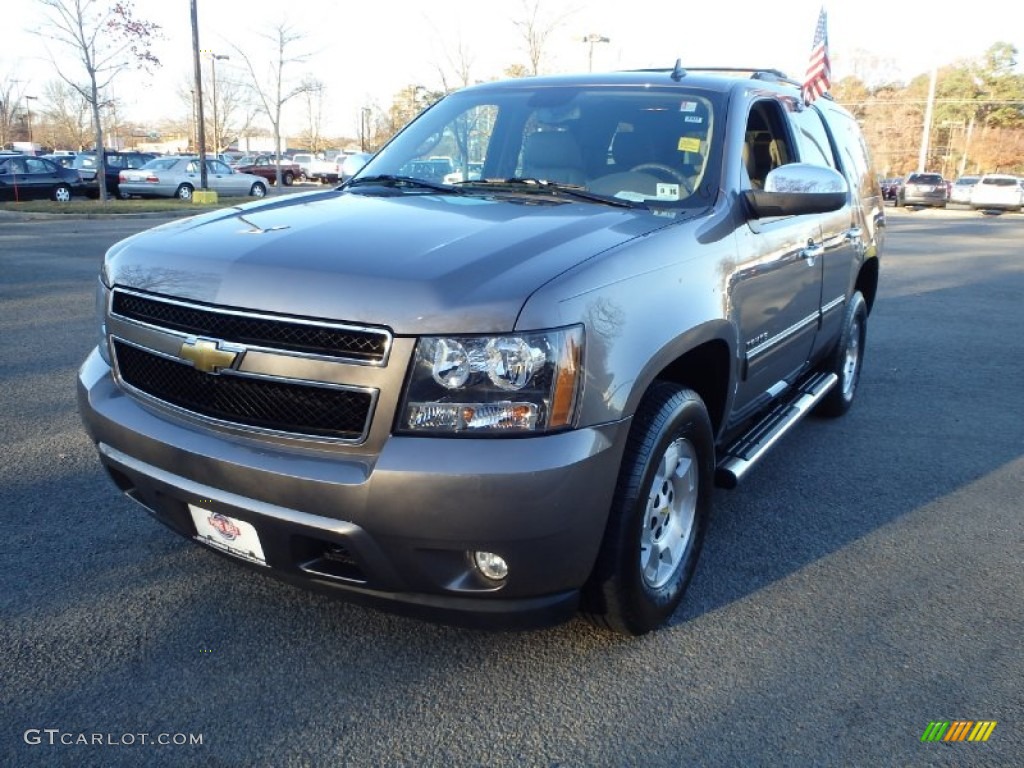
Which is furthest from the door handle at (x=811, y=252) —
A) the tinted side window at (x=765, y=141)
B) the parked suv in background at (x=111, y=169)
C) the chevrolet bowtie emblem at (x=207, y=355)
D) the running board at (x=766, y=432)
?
the parked suv in background at (x=111, y=169)

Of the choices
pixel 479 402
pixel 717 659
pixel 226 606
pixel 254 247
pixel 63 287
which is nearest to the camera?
pixel 479 402

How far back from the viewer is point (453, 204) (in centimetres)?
309

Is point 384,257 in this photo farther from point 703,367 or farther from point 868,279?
point 868,279

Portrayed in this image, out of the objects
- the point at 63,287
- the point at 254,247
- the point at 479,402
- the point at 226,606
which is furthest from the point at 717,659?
the point at 63,287

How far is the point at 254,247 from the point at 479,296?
0.80m

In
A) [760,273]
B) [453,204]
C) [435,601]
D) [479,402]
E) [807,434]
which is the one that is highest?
[453,204]

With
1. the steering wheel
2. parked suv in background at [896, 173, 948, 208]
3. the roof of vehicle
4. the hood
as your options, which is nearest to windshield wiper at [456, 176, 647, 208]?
the hood

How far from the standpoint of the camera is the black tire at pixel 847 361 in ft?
17.0

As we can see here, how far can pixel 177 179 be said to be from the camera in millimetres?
27594

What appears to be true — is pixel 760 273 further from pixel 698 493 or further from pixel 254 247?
pixel 254 247

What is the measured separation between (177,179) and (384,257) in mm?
28229

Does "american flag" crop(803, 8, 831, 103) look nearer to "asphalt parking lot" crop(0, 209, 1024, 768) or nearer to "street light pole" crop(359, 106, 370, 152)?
"asphalt parking lot" crop(0, 209, 1024, 768)

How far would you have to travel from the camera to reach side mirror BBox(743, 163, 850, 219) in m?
3.12

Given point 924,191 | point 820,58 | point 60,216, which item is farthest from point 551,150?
point 924,191
